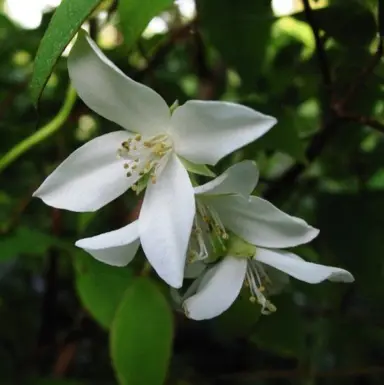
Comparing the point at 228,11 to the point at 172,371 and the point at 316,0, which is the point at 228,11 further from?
the point at 172,371

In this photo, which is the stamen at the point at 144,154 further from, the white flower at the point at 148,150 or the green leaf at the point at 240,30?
the green leaf at the point at 240,30

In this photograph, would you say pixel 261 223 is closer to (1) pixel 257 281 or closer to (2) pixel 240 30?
(1) pixel 257 281

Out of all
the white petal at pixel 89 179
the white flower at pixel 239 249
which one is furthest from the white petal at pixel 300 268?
the white petal at pixel 89 179

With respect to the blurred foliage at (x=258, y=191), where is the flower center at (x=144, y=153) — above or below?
above

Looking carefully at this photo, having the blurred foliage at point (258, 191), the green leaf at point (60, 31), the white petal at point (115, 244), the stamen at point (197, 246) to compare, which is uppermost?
the green leaf at point (60, 31)

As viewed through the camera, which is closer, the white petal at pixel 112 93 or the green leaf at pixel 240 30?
the white petal at pixel 112 93

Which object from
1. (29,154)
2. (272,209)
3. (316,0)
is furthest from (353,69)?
(29,154)

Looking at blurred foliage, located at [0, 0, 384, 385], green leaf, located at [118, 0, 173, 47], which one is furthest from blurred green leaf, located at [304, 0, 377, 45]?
green leaf, located at [118, 0, 173, 47]
